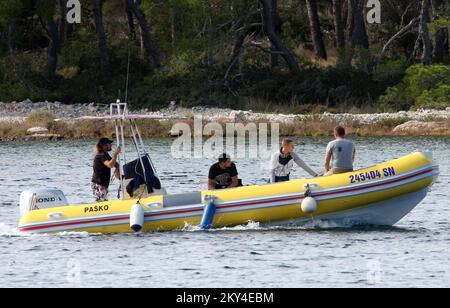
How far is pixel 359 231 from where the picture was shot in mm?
21172

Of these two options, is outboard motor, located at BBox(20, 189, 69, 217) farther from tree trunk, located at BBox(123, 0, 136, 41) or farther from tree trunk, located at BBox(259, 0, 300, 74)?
tree trunk, located at BBox(123, 0, 136, 41)

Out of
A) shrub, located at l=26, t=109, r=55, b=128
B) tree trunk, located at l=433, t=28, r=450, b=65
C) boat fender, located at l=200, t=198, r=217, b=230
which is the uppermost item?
tree trunk, located at l=433, t=28, r=450, b=65

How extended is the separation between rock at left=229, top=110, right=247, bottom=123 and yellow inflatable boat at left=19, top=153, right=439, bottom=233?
956 inches

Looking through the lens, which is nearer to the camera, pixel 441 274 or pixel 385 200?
pixel 441 274

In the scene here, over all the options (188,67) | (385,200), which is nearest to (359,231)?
(385,200)

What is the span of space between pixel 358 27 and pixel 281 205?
1299 inches

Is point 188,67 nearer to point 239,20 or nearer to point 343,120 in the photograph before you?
point 239,20

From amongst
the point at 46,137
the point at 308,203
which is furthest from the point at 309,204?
the point at 46,137

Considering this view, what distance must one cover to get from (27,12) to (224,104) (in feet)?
32.1

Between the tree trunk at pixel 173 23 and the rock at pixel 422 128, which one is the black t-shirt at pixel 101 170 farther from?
the tree trunk at pixel 173 23

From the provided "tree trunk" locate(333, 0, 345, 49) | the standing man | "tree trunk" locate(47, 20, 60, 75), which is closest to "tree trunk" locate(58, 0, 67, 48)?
"tree trunk" locate(47, 20, 60, 75)

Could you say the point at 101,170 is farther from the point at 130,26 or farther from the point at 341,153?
the point at 130,26

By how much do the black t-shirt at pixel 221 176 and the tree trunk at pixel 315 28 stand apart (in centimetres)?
3211

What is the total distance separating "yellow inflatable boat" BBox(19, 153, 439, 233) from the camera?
20656 millimetres
